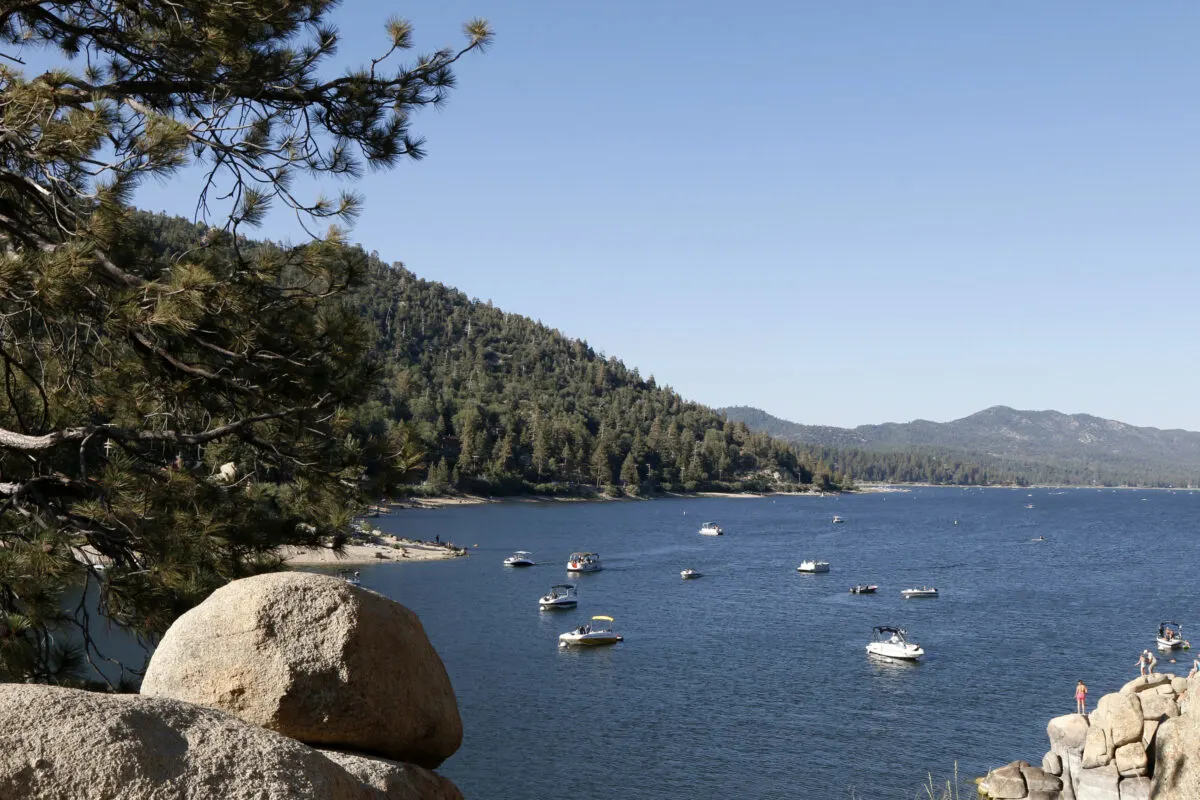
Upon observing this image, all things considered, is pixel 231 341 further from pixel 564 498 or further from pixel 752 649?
pixel 564 498

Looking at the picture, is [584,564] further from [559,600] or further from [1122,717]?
[1122,717]

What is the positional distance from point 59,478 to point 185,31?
177 inches

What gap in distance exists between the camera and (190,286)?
8.11 meters

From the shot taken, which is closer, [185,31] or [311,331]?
[185,31]

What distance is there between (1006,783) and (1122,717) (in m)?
5.74

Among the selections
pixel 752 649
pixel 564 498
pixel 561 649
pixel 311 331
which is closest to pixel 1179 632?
pixel 752 649

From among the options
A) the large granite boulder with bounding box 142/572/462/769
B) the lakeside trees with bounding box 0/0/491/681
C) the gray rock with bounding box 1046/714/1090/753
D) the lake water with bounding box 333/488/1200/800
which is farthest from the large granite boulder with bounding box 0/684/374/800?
the gray rock with bounding box 1046/714/1090/753

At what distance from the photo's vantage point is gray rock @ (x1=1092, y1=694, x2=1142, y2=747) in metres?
22.8

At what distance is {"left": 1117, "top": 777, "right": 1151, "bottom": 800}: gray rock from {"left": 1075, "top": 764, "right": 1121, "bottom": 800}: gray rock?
0.19m

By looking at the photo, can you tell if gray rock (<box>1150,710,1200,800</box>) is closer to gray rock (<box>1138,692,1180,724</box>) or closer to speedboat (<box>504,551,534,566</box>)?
gray rock (<box>1138,692,1180,724</box>)

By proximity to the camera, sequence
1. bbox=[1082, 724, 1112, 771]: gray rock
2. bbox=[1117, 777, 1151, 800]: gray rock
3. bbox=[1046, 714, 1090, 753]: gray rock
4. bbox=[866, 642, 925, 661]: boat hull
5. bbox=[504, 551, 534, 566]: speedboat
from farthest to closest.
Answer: bbox=[504, 551, 534, 566]: speedboat → bbox=[866, 642, 925, 661]: boat hull → bbox=[1046, 714, 1090, 753]: gray rock → bbox=[1082, 724, 1112, 771]: gray rock → bbox=[1117, 777, 1151, 800]: gray rock

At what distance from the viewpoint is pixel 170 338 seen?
364 inches

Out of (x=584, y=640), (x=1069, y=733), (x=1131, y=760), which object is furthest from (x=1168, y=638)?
(x=1131, y=760)

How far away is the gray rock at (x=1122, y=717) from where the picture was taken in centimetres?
2275
